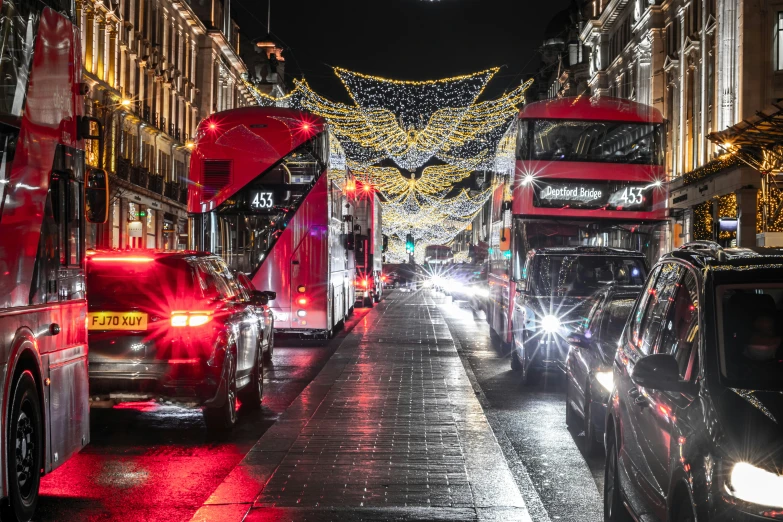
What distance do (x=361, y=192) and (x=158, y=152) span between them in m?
20.4

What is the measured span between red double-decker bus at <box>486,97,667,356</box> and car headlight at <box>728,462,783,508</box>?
16.6 metres

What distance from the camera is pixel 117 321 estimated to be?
10.4 m

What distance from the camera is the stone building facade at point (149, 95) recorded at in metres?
44.2

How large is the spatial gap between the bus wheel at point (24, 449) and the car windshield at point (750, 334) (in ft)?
12.8

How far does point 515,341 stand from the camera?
57.0ft

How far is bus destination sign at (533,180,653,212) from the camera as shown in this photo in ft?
68.7

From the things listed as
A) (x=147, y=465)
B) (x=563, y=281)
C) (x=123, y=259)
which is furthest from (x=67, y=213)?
(x=563, y=281)

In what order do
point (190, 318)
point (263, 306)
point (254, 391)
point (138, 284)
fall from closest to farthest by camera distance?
point (190, 318), point (138, 284), point (254, 391), point (263, 306)

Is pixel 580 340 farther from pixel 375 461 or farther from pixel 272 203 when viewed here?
pixel 272 203

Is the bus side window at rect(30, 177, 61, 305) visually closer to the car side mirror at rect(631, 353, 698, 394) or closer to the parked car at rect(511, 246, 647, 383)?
the car side mirror at rect(631, 353, 698, 394)

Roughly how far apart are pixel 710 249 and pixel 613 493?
1.58m

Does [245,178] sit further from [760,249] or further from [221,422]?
[760,249]

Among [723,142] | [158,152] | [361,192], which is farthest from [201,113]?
[723,142]

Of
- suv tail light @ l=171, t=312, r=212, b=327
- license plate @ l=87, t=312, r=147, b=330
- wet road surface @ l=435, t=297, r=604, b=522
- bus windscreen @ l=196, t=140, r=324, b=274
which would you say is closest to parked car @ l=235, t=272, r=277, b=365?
suv tail light @ l=171, t=312, r=212, b=327
